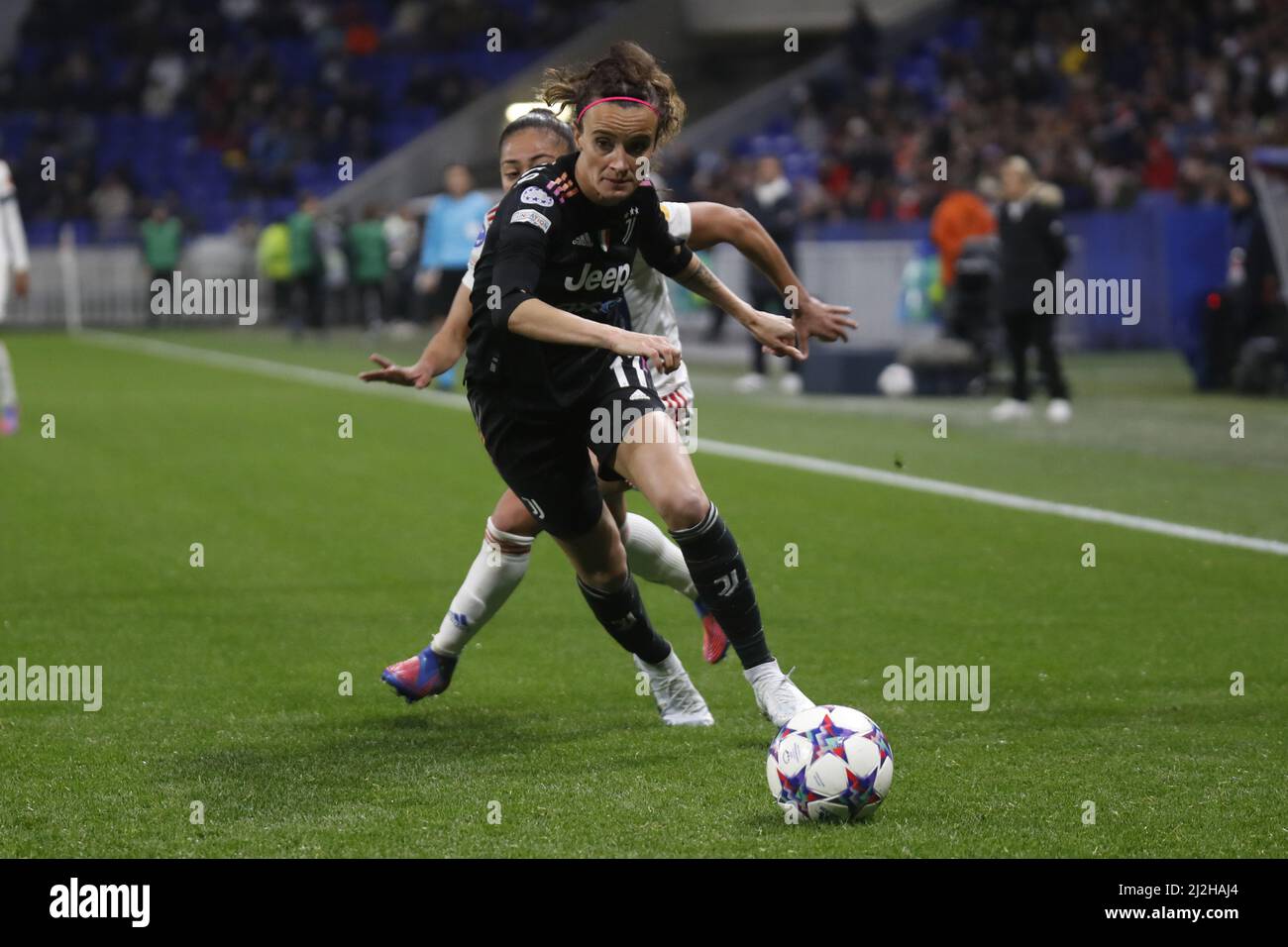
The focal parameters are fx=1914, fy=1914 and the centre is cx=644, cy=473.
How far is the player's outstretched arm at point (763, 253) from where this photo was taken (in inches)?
249

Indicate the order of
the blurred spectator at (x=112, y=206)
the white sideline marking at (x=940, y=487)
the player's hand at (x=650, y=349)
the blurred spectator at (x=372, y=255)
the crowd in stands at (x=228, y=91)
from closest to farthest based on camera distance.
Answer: the player's hand at (x=650, y=349)
the white sideline marking at (x=940, y=487)
the blurred spectator at (x=372, y=255)
the blurred spectator at (x=112, y=206)
the crowd in stands at (x=228, y=91)

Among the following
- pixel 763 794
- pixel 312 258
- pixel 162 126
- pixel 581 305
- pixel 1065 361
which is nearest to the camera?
pixel 763 794

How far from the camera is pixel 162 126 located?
41.5 meters

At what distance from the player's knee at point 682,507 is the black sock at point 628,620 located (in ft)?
1.91

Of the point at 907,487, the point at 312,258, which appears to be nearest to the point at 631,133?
the point at 907,487

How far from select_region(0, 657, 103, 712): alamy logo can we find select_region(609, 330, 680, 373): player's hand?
2.47 metres

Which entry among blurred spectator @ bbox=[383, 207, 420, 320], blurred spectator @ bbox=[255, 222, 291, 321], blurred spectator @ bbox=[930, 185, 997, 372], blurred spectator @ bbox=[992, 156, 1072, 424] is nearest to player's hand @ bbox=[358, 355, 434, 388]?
blurred spectator @ bbox=[992, 156, 1072, 424]

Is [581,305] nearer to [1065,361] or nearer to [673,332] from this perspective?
[673,332]

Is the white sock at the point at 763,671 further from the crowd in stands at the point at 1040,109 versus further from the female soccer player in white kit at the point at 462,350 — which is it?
the crowd in stands at the point at 1040,109

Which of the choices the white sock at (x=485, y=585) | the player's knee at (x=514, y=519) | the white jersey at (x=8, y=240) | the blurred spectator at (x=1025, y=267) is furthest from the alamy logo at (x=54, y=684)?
the blurred spectator at (x=1025, y=267)

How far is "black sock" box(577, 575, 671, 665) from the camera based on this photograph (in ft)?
20.2
